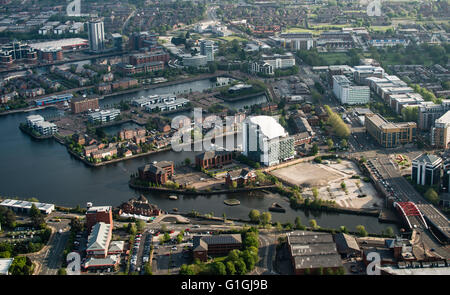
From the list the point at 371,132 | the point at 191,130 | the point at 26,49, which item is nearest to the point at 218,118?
the point at 191,130

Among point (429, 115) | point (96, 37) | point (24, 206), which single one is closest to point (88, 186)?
point (24, 206)

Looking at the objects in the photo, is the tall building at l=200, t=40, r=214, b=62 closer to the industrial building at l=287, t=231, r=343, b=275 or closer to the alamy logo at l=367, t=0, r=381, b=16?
the alamy logo at l=367, t=0, r=381, b=16

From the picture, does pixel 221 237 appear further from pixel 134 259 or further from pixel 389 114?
pixel 389 114

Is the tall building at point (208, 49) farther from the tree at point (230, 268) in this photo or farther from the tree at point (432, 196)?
the tree at point (230, 268)

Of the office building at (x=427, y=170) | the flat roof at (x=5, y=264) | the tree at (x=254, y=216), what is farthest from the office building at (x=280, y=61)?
the flat roof at (x=5, y=264)

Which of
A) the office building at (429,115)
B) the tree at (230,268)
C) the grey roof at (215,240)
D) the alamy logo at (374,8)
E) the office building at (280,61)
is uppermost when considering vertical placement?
the alamy logo at (374,8)
